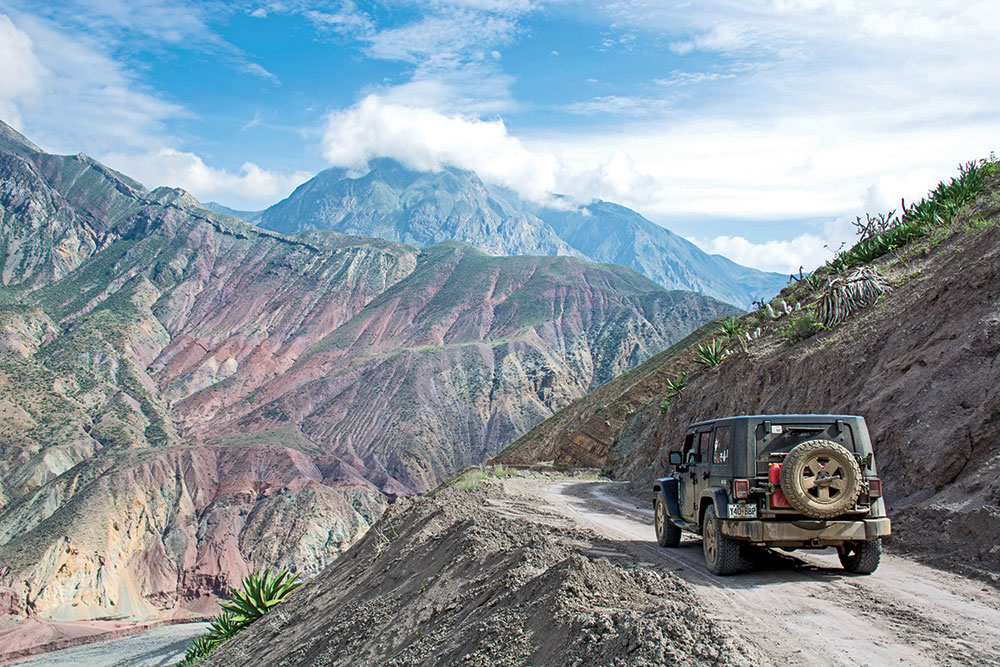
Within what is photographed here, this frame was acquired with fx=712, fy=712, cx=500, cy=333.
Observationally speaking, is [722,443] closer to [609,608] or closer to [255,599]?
[609,608]

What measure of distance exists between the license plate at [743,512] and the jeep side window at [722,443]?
0.60 metres

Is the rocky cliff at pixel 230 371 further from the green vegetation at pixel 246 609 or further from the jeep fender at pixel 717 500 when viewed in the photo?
the jeep fender at pixel 717 500

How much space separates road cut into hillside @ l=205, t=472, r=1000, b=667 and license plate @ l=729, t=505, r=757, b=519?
27.9 inches

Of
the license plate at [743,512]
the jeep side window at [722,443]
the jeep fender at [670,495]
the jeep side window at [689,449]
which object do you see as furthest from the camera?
the jeep fender at [670,495]

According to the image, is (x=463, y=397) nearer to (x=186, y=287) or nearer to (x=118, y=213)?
(x=186, y=287)

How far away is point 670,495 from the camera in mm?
9836

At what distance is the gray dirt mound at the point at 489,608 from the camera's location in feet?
17.6

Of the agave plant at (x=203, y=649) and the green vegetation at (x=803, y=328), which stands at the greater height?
the green vegetation at (x=803, y=328)

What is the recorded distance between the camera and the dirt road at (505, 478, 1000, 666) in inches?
212

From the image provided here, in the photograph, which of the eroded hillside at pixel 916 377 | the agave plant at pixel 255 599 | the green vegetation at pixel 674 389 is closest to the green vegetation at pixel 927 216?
the eroded hillside at pixel 916 377

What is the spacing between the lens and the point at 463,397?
348 feet

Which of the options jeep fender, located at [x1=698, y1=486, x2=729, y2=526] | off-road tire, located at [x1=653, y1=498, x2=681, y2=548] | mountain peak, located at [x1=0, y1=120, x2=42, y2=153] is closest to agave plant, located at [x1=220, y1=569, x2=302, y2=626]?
off-road tire, located at [x1=653, y1=498, x2=681, y2=548]

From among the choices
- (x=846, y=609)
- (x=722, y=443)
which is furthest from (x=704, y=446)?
(x=846, y=609)

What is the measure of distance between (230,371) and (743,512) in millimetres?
137881
